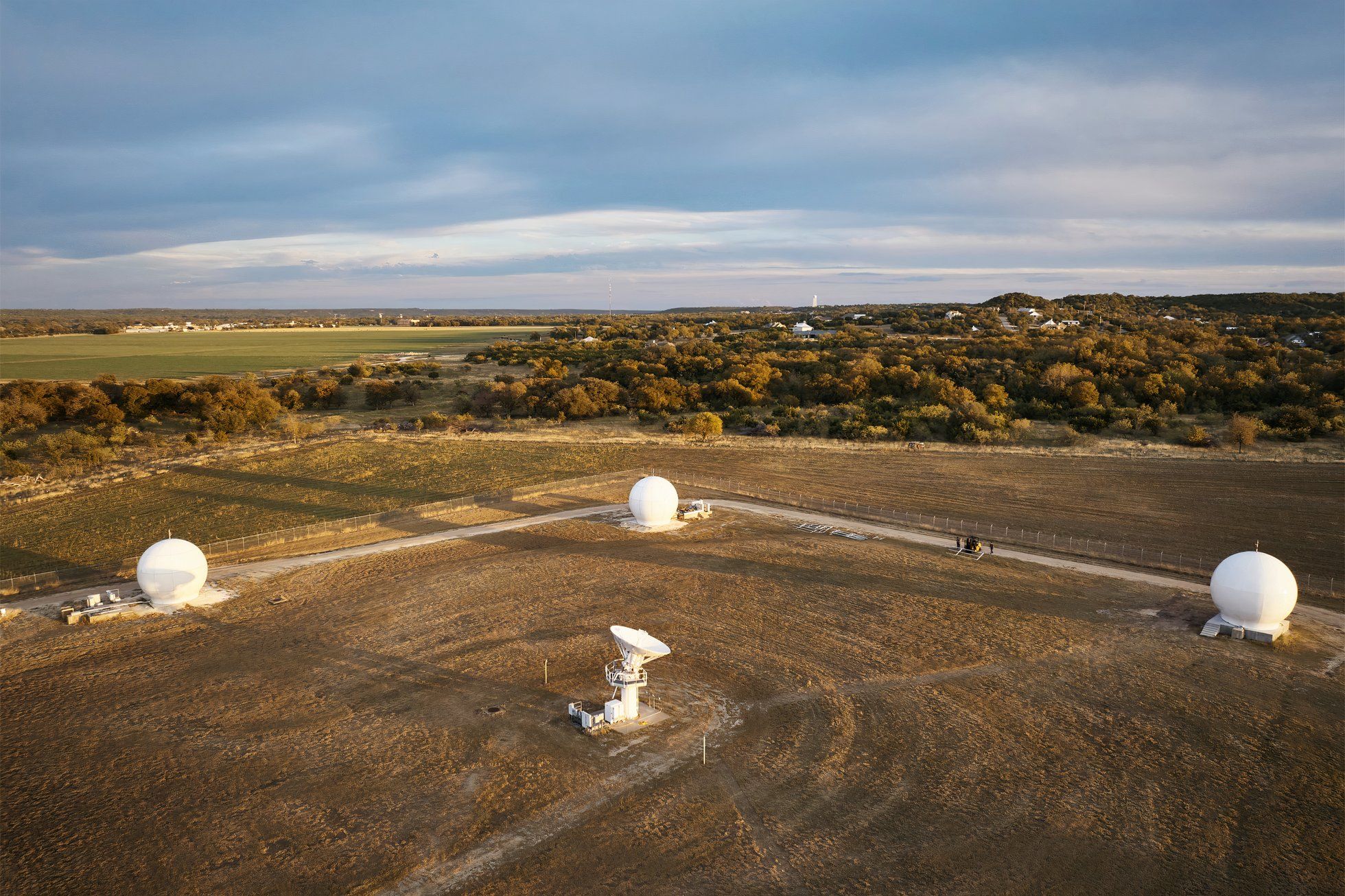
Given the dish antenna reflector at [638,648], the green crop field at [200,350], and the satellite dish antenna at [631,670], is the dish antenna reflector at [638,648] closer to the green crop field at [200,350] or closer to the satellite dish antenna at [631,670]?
the satellite dish antenna at [631,670]

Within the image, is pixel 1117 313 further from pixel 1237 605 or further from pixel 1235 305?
pixel 1237 605

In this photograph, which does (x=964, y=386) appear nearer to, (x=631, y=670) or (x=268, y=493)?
(x=268, y=493)

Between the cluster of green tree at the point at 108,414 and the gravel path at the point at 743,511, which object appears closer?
the gravel path at the point at 743,511

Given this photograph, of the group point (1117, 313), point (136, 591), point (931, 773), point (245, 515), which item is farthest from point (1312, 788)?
point (1117, 313)

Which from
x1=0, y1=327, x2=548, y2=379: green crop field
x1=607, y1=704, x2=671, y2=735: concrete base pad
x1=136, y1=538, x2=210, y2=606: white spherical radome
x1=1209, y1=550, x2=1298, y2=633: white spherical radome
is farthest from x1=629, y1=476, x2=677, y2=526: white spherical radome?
x1=0, y1=327, x2=548, y2=379: green crop field

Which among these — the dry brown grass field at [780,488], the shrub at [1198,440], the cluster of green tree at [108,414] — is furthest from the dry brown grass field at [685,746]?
the shrub at [1198,440]

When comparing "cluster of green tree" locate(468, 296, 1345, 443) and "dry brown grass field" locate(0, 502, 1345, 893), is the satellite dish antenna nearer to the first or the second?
"dry brown grass field" locate(0, 502, 1345, 893)
